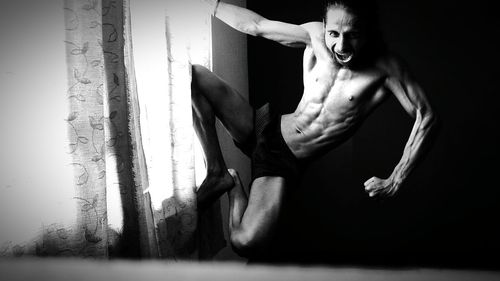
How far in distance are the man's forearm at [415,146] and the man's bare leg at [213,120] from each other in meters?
0.57

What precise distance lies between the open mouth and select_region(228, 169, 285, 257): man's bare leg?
48 centimetres

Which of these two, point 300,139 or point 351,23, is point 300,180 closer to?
Answer: point 300,139

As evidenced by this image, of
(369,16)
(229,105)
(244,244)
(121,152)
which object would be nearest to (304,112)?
(229,105)

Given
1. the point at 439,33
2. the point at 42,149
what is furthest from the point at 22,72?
the point at 439,33

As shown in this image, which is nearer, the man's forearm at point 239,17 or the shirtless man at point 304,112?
the shirtless man at point 304,112

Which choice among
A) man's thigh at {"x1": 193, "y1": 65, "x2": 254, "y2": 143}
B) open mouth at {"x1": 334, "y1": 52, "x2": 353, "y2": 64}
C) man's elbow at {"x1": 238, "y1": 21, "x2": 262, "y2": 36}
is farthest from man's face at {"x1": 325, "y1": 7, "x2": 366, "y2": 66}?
man's thigh at {"x1": 193, "y1": 65, "x2": 254, "y2": 143}

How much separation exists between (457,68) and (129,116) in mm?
1171

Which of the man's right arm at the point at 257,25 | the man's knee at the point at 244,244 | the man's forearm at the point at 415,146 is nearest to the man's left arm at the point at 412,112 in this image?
the man's forearm at the point at 415,146

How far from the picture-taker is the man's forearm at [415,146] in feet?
5.90

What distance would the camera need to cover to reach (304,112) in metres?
1.88

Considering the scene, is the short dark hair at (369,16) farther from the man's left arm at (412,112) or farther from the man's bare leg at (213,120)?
the man's bare leg at (213,120)

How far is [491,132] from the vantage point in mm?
1800

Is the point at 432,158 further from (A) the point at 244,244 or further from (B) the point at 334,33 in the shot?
(A) the point at 244,244

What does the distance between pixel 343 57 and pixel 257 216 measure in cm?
65
